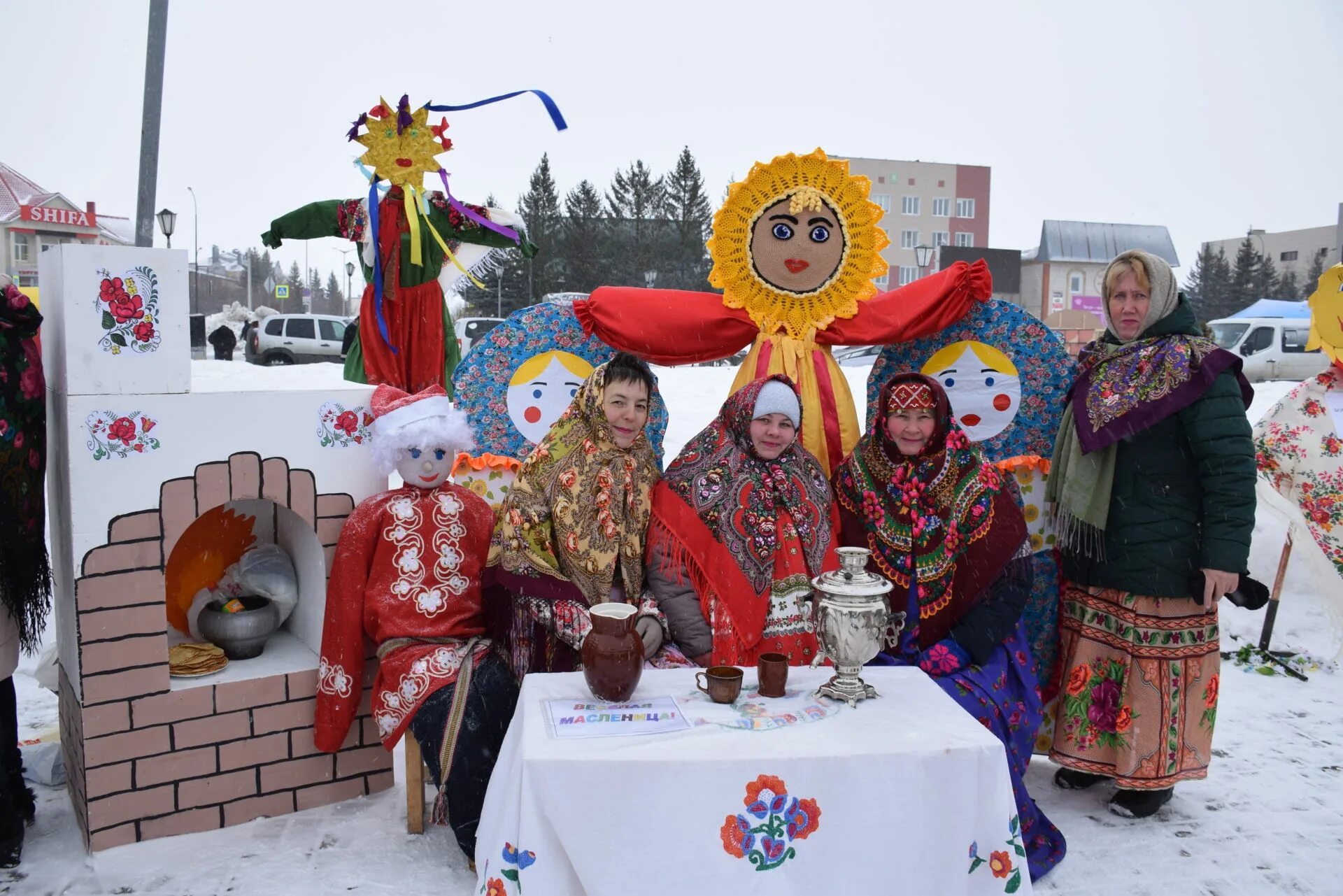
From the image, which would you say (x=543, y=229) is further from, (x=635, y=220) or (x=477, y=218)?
(x=477, y=218)


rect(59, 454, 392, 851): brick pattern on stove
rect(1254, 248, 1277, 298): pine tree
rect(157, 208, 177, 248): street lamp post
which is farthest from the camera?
rect(1254, 248, 1277, 298): pine tree

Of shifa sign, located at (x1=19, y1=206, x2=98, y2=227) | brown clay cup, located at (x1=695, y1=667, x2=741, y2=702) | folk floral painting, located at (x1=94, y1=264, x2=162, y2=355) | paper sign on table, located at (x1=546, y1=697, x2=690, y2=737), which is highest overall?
shifa sign, located at (x1=19, y1=206, x2=98, y2=227)

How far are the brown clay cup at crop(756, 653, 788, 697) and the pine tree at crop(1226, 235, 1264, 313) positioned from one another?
39039 mm

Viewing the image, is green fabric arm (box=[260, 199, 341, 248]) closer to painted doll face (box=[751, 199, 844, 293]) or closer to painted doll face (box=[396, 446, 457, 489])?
painted doll face (box=[396, 446, 457, 489])

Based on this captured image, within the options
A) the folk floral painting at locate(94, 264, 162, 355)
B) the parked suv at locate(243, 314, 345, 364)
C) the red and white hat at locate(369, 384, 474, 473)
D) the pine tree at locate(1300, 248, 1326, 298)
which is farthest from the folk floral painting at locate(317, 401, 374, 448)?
the pine tree at locate(1300, 248, 1326, 298)

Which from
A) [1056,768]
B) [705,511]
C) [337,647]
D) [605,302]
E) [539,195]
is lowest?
[1056,768]

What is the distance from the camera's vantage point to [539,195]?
3244 centimetres

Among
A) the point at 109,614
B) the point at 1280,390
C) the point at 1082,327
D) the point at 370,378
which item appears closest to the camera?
→ the point at 109,614

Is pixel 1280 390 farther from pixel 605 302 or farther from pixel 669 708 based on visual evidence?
pixel 669 708

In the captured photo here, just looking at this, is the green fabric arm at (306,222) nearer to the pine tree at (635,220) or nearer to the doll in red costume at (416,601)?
the doll in red costume at (416,601)

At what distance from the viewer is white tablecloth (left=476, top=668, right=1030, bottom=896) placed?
1.98 metres

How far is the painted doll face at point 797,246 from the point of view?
3.65 m

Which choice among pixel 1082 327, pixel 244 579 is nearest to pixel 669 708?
pixel 244 579

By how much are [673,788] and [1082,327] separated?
91.3 feet
